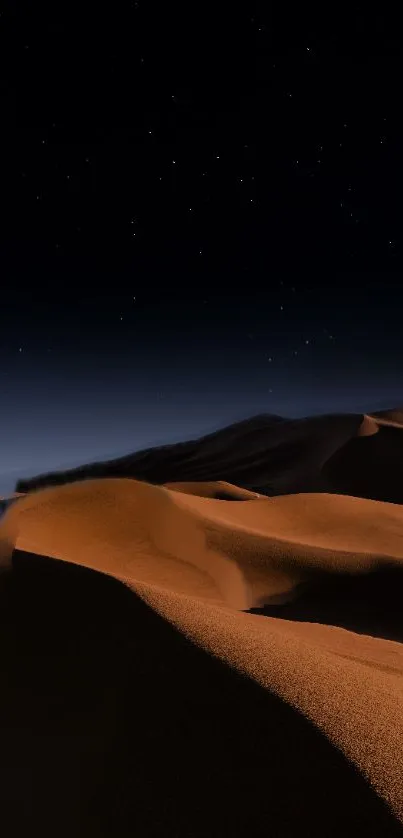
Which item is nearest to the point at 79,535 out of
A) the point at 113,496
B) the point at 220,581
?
the point at 113,496

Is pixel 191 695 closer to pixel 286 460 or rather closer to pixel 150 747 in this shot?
pixel 150 747

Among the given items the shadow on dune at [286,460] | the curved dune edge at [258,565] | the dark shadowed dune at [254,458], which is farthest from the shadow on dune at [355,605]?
the dark shadowed dune at [254,458]

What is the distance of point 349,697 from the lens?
253 centimetres

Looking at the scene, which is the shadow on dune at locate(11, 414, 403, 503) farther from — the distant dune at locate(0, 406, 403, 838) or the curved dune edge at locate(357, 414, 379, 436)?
the distant dune at locate(0, 406, 403, 838)

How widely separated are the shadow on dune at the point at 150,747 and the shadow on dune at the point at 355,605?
359 centimetres

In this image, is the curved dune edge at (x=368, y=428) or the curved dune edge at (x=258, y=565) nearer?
the curved dune edge at (x=258, y=565)

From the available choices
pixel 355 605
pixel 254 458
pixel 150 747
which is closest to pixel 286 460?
pixel 254 458

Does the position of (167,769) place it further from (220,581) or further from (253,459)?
(253,459)

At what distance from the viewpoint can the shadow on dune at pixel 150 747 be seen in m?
1.92

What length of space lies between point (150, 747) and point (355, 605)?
5.36m

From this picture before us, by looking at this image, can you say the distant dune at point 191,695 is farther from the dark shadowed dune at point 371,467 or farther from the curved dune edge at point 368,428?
the curved dune edge at point 368,428

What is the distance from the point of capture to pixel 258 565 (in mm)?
7605

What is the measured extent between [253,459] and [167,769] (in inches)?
1313

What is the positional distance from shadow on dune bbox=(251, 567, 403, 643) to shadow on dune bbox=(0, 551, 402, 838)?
142 inches
